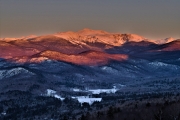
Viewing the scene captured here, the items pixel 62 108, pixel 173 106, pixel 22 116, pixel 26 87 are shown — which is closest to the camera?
pixel 173 106

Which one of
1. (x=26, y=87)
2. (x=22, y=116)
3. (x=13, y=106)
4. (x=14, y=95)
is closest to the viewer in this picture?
(x=22, y=116)

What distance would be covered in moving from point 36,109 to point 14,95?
3474 centimetres

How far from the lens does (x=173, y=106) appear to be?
70.9 meters

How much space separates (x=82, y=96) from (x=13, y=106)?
3898 cm

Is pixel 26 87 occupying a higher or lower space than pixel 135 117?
higher

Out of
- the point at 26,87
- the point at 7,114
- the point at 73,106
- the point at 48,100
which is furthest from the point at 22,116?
the point at 26,87

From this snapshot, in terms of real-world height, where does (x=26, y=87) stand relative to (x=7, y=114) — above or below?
above

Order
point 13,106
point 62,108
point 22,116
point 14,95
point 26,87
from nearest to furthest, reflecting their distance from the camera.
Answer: point 22,116 → point 62,108 → point 13,106 → point 14,95 → point 26,87

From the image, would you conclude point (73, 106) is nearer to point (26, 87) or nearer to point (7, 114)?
point (7, 114)

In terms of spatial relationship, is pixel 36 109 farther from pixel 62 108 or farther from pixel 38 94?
pixel 38 94

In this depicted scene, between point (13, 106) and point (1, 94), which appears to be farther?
point (1, 94)

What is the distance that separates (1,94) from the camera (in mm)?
180125

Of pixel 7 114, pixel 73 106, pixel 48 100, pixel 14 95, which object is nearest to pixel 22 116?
pixel 7 114

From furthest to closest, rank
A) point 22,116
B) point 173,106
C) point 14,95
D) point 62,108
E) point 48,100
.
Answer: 1. point 14,95
2. point 48,100
3. point 62,108
4. point 22,116
5. point 173,106
